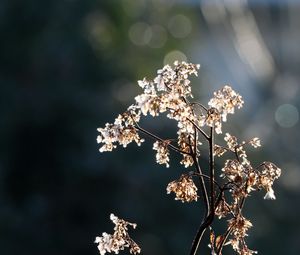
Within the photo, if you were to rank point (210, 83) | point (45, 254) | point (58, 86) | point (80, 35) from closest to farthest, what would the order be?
point (45, 254) < point (58, 86) < point (80, 35) < point (210, 83)

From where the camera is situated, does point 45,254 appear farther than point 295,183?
No

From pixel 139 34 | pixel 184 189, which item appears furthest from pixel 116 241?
pixel 139 34

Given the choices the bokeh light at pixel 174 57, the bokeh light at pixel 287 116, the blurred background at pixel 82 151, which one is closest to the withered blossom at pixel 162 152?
the blurred background at pixel 82 151

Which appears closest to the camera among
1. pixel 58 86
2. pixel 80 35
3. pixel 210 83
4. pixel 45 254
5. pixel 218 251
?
pixel 218 251

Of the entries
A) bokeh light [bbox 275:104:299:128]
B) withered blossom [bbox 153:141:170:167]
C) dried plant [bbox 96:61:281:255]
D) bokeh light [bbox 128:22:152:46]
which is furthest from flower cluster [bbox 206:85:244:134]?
bokeh light [bbox 275:104:299:128]

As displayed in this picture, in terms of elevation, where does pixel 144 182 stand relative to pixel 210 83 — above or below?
below

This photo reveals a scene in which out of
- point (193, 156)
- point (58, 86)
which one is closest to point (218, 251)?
point (193, 156)

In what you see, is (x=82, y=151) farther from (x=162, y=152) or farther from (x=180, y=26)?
(x=162, y=152)

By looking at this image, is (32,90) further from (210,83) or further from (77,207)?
(210,83)
